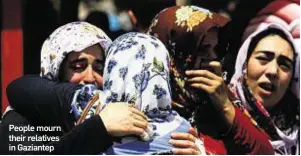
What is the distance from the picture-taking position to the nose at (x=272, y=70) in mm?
1762

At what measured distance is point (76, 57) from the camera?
1.61 m

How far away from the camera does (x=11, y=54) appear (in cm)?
211

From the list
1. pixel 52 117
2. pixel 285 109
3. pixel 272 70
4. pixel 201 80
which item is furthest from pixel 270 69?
pixel 52 117

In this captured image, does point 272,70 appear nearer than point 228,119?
No

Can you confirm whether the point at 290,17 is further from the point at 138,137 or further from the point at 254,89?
the point at 138,137

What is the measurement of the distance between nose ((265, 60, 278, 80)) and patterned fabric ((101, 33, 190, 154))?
0.40 m

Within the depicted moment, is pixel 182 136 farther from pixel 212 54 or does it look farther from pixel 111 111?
pixel 212 54

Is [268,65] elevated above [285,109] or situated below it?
above

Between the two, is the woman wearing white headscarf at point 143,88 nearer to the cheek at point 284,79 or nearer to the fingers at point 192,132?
the fingers at point 192,132

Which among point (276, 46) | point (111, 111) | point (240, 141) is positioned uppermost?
point (276, 46)

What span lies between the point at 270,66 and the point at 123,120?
513mm

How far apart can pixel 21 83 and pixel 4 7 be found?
588 mm

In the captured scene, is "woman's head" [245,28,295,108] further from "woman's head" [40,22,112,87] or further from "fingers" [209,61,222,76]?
"woman's head" [40,22,112,87]

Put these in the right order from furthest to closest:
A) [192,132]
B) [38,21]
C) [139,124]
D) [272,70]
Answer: [38,21] → [272,70] → [192,132] → [139,124]
